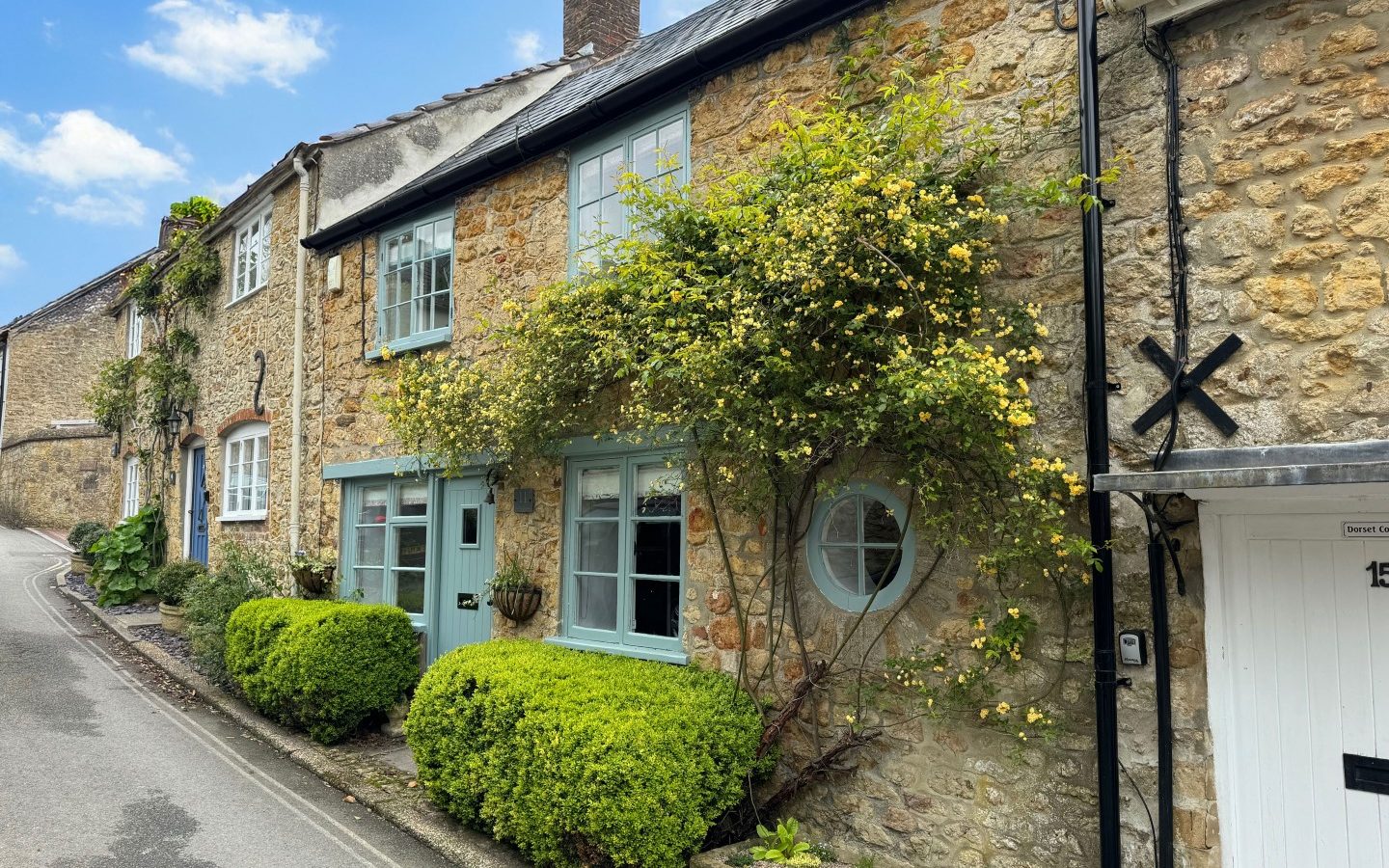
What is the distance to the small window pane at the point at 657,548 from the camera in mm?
6594

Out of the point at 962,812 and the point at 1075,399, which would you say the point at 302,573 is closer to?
the point at 962,812

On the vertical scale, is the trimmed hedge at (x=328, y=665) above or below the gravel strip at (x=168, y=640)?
above

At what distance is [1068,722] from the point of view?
442 cm

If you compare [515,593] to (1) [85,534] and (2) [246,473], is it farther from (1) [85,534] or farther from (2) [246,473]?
(1) [85,534]

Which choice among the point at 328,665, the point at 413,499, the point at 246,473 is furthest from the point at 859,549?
the point at 246,473

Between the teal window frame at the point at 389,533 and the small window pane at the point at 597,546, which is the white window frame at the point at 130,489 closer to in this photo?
the teal window frame at the point at 389,533

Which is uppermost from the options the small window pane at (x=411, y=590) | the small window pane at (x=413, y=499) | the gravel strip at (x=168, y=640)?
the small window pane at (x=413, y=499)

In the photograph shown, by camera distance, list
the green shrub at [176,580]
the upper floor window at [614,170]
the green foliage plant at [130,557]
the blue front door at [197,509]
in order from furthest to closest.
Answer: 1. the green foliage plant at [130,557]
2. the blue front door at [197,509]
3. the green shrub at [176,580]
4. the upper floor window at [614,170]

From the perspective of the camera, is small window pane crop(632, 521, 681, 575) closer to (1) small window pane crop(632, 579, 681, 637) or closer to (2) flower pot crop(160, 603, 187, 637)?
(1) small window pane crop(632, 579, 681, 637)

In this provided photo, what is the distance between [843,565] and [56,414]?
109 ft

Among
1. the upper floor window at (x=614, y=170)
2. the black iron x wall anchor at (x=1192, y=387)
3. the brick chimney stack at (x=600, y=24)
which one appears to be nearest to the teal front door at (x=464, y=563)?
the upper floor window at (x=614, y=170)

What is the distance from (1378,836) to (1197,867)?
70 centimetres

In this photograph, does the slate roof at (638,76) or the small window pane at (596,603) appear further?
the small window pane at (596,603)

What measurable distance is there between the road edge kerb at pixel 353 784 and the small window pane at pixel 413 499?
231 cm
